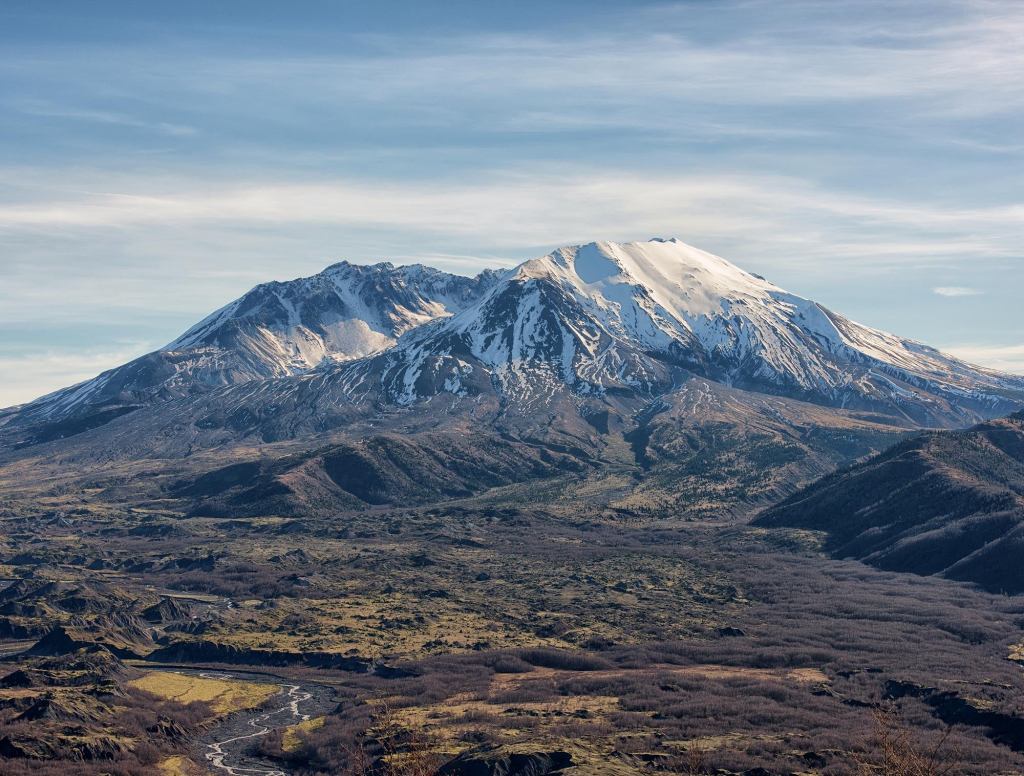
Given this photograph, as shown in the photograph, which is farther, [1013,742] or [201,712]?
[201,712]

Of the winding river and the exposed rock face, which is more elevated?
the exposed rock face

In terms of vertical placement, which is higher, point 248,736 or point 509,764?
point 509,764

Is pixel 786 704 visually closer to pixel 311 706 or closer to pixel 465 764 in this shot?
pixel 465 764

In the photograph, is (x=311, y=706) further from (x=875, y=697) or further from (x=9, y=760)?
(x=875, y=697)

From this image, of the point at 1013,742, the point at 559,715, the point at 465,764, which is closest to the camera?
the point at 465,764

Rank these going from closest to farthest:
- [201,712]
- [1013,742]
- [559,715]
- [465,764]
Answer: [465,764], [1013,742], [559,715], [201,712]

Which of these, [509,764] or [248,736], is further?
[248,736]

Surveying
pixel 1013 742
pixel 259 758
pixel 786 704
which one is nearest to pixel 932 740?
pixel 1013 742

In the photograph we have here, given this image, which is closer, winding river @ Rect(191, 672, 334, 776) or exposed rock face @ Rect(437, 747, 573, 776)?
exposed rock face @ Rect(437, 747, 573, 776)

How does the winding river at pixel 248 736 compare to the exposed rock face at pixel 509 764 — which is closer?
the exposed rock face at pixel 509 764

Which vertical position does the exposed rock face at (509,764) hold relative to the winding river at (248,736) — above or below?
above
